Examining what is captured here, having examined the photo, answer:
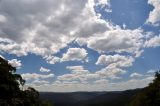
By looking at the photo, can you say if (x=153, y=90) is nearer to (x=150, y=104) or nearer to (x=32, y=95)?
(x=150, y=104)

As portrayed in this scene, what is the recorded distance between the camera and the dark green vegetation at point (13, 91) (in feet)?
115

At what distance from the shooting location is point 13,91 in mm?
36594

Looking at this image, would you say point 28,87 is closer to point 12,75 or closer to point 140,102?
point 12,75

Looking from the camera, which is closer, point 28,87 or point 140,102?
point 28,87

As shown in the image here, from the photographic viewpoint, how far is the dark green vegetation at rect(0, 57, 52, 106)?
115ft

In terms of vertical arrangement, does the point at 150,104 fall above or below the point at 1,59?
below

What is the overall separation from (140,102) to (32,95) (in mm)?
44276

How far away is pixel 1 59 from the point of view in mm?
38281

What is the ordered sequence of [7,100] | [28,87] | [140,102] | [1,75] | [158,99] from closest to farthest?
1. [7,100]
2. [1,75]
3. [28,87]
4. [158,99]
5. [140,102]

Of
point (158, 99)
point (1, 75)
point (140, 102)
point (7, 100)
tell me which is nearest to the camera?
point (7, 100)

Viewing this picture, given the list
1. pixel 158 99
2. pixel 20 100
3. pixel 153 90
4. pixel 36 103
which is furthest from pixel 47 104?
pixel 153 90

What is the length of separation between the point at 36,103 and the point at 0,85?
4.96 metres

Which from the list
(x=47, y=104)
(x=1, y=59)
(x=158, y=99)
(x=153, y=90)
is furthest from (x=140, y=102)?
(x=1, y=59)

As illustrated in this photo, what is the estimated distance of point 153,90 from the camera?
73188 mm
